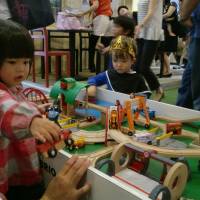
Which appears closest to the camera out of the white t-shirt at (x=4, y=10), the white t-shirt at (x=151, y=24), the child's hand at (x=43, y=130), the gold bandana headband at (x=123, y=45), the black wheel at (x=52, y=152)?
the child's hand at (x=43, y=130)

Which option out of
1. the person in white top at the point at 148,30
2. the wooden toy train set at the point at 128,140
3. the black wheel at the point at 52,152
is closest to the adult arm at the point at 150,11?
the person in white top at the point at 148,30

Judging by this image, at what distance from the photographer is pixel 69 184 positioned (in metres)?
0.76

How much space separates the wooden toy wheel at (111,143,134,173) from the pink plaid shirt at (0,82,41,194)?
226mm

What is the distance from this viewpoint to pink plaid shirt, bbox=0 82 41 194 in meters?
0.63

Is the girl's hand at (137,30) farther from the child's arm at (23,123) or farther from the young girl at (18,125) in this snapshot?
the child's arm at (23,123)

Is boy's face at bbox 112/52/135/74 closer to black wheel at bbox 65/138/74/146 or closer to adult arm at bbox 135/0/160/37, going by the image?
adult arm at bbox 135/0/160/37

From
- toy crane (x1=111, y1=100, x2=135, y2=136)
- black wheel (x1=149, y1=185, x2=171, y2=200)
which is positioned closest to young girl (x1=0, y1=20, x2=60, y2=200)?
black wheel (x1=149, y1=185, x2=171, y2=200)

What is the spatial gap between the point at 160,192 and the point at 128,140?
0.38 metres

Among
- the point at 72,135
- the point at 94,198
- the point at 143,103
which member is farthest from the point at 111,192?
the point at 143,103

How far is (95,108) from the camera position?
1.52 metres

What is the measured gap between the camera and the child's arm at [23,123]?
60cm

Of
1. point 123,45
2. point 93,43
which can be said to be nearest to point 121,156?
point 123,45

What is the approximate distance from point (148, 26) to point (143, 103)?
1.13 metres

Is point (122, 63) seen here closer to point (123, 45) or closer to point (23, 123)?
point (123, 45)
